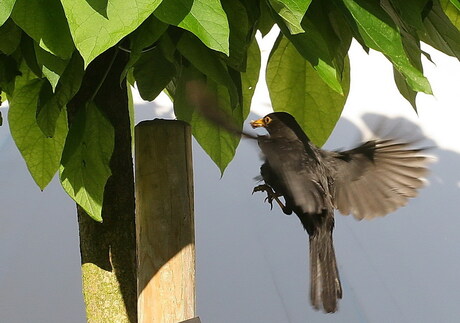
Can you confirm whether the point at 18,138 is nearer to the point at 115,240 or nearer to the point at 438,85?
the point at 115,240

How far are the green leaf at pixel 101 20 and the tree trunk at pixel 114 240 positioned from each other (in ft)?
0.93

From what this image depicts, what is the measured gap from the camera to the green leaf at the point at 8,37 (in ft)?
1.99

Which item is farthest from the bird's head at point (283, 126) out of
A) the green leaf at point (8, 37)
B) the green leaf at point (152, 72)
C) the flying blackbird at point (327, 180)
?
the green leaf at point (8, 37)

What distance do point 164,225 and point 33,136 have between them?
0.15 meters

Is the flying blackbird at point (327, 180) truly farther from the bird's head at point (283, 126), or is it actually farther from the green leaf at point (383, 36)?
the green leaf at point (383, 36)

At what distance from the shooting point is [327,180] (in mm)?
764

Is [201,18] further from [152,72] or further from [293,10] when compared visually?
[152,72]

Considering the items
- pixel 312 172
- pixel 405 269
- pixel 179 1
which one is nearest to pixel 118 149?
pixel 312 172

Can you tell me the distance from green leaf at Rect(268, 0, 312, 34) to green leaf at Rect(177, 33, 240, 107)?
0.13 m

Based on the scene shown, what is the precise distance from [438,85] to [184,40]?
0.94 metres

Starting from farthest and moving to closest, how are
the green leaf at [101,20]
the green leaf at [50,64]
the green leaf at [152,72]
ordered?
the green leaf at [152,72], the green leaf at [50,64], the green leaf at [101,20]

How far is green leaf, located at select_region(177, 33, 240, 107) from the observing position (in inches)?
23.8

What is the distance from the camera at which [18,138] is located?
2.40 ft

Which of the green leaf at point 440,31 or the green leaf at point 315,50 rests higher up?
the green leaf at point 440,31
